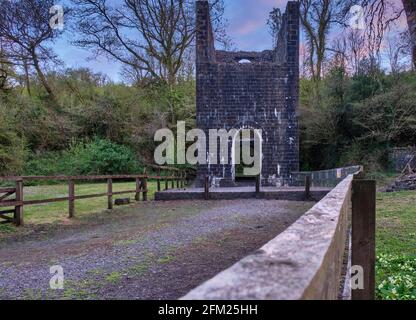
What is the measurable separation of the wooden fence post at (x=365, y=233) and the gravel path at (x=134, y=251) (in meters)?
1.54

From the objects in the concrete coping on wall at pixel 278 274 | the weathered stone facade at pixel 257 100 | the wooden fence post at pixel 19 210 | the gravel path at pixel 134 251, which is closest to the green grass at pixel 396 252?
the gravel path at pixel 134 251

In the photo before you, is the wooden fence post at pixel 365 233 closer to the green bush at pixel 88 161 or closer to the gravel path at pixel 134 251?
the gravel path at pixel 134 251

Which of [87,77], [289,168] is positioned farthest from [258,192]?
[87,77]

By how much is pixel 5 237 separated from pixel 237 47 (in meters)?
24.8

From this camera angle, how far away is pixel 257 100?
1683 centimetres

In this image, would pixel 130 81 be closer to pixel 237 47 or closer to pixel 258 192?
pixel 237 47

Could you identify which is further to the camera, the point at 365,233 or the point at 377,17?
the point at 377,17

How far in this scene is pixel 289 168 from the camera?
54.9 ft

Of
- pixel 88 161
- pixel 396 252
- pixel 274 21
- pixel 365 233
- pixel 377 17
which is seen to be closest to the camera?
pixel 365 233

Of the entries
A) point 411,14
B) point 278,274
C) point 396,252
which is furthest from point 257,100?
point 278,274

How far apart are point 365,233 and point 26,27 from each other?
2303cm

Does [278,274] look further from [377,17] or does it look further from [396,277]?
[377,17]

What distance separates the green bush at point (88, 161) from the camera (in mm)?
20953
